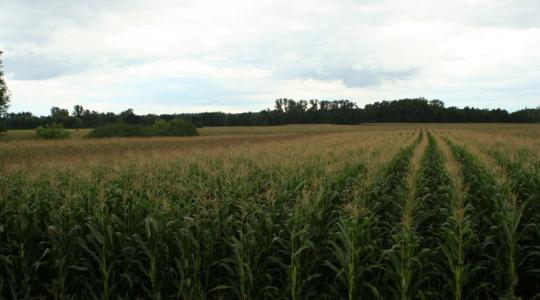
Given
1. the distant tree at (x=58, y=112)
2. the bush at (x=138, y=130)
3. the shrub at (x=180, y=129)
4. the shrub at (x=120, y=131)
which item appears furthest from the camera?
the distant tree at (x=58, y=112)

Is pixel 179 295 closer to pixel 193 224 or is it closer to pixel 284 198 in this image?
pixel 193 224

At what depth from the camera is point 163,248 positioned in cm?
566

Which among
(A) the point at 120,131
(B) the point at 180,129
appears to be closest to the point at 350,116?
(B) the point at 180,129

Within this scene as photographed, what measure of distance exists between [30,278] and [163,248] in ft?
6.05

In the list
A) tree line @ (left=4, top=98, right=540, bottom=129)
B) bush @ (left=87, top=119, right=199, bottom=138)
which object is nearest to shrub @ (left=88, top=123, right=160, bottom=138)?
bush @ (left=87, top=119, right=199, bottom=138)

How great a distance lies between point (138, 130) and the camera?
53.4 m

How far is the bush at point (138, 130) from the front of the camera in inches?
1991

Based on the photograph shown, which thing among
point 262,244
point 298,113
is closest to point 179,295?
point 262,244

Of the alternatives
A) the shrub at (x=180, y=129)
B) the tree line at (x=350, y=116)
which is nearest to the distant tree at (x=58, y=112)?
the tree line at (x=350, y=116)

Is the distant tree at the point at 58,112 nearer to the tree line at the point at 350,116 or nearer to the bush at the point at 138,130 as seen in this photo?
the tree line at the point at 350,116

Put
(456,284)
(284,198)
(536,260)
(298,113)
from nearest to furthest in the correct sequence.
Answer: (456,284) < (536,260) < (284,198) < (298,113)

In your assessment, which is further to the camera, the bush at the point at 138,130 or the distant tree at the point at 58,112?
the distant tree at the point at 58,112

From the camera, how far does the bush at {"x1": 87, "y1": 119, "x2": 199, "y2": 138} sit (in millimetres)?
50562

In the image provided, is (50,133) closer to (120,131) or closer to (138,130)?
(120,131)
